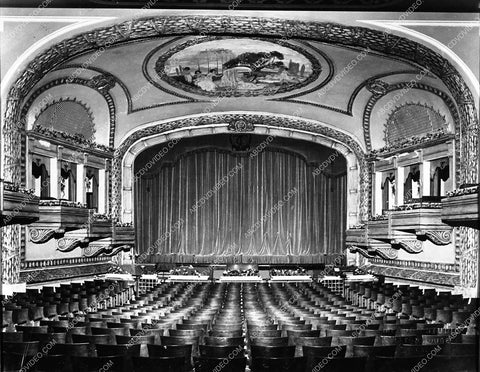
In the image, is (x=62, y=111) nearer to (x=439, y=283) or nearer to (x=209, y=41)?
(x=209, y=41)

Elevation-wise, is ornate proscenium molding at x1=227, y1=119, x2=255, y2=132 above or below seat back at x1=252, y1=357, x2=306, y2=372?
above

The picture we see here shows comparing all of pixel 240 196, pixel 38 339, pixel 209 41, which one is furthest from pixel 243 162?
pixel 38 339

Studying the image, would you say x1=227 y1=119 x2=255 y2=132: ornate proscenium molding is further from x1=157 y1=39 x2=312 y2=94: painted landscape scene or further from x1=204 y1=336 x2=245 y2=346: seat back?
x1=204 y1=336 x2=245 y2=346: seat back

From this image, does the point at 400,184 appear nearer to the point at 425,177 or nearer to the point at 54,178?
the point at 425,177

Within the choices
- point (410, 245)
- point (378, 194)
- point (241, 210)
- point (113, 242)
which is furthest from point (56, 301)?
point (241, 210)

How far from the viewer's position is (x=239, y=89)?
757 inches

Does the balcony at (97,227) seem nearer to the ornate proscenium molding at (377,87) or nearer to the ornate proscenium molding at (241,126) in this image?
the ornate proscenium molding at (241,126)

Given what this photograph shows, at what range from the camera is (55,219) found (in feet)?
42.1

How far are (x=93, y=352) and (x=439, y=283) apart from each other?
12066 millimetres

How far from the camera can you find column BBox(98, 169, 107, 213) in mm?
20422

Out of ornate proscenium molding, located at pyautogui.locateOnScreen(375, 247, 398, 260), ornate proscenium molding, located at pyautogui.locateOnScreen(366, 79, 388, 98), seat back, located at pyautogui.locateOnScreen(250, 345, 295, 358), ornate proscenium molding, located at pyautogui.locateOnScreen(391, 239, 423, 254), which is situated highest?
ornate proscenium molding, located at pyautogui.locateOnScreen(366, 79, 388, 98)

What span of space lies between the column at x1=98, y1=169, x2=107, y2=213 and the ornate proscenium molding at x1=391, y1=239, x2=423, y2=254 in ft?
Answer: 32.1

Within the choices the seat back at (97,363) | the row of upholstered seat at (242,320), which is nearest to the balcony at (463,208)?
the row of upholstered seat at (242,320)

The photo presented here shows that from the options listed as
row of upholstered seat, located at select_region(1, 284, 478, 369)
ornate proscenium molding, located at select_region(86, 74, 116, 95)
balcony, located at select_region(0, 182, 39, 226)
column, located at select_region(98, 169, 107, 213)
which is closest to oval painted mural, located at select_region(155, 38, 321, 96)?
ornate proscenium molding, located at select_region(86, 74, 116, 95)
